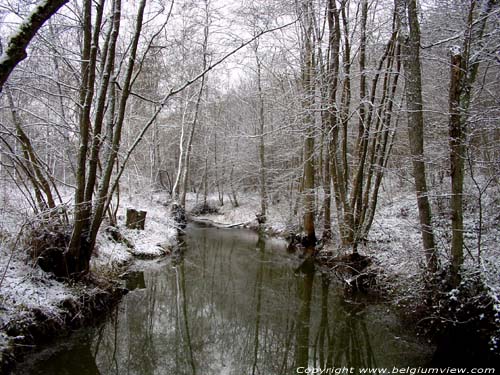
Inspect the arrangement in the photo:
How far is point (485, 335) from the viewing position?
4.52 meters

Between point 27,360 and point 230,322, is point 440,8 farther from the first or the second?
point 27,360

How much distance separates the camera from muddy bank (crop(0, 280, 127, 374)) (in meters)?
4.11

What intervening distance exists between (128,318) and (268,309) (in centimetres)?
275

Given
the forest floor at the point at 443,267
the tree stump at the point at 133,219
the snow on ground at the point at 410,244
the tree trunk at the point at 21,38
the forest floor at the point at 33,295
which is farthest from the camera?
the tree stump at the point at 133,219

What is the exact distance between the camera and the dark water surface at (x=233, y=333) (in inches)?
181

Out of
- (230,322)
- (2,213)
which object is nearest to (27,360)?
(2,213)

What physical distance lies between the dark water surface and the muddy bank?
0.62 ft

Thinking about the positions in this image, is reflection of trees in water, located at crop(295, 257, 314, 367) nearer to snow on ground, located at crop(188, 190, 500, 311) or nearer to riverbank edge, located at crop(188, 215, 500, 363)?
riverbank edge, located at crop(188, 215, 500, 363)

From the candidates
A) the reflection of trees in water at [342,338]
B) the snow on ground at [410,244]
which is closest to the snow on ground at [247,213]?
the snow on ground at [410,244]

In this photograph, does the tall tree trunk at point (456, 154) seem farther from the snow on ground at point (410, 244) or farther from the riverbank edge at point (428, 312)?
the riverbank edge at point (428, 312)

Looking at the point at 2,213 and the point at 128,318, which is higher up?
the point at 2,213

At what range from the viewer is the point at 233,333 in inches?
223

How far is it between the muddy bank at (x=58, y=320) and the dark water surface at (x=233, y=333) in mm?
189

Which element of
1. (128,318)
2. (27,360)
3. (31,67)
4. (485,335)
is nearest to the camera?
(27,360)
